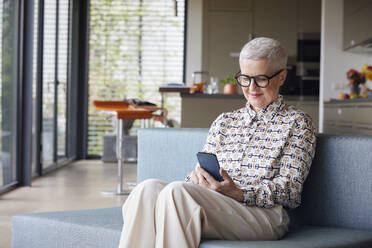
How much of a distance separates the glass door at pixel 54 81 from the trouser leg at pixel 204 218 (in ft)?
16.5

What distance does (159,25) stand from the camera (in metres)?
8.92

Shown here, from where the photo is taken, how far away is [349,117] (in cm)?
643

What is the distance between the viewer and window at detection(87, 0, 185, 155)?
889 centimetres

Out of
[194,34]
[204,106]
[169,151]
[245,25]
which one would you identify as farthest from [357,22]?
[169,151]

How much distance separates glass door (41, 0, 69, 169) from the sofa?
450cm

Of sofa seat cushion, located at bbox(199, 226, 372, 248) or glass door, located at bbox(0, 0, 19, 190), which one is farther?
glass door, located at bbox(0, 0, 19, 190)

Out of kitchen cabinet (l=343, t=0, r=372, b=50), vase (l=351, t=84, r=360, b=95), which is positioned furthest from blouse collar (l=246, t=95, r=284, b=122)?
vase (l=351, t=84, r=360, b=95)

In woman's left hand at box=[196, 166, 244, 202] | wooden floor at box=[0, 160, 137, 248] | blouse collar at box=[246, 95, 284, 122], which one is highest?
blouse collar at box=[246, 95, 284, 122]

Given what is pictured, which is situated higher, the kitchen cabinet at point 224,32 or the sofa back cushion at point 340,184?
the kitchen cabinet at point 224,32

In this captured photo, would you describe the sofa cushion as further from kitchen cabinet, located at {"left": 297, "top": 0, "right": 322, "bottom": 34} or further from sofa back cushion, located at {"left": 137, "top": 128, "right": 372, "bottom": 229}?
kitchen cabinet, located at {"left": 297, "top": 0, "right": 322, "bottom": 34}

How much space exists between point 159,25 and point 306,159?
281 inches

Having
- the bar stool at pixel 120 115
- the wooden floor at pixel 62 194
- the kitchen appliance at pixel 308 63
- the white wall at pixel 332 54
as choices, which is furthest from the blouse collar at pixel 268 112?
the kitchen appliance at pixel 308 63

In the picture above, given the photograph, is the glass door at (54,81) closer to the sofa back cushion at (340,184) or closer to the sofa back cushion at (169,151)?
the sofa back cushion at (169,151)

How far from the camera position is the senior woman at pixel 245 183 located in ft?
5.88
